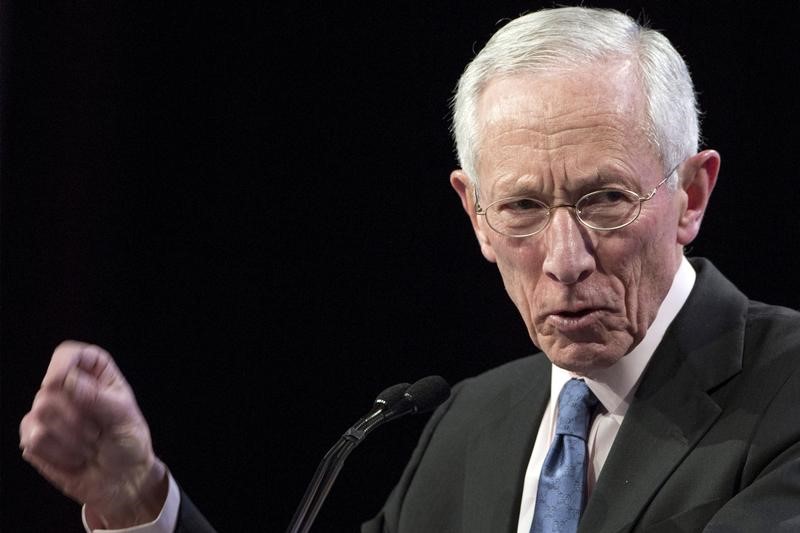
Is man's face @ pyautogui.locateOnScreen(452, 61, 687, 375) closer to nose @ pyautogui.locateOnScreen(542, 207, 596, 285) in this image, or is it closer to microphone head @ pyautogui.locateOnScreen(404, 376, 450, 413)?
nose @ pyautogui.locateOnScreen(542, 207, 596, 285)

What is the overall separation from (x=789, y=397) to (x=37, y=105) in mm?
2548

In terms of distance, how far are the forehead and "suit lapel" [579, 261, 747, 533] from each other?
1.18 feet

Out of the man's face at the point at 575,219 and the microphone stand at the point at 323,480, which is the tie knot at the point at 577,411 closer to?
the man's face at the point at 575,219

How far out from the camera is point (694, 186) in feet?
7.26

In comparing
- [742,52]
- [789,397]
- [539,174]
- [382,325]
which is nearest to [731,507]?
[789,397]

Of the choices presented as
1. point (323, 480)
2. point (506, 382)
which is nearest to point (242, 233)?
point (506, 382)

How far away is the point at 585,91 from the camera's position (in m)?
2.09

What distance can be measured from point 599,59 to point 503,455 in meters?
0.90

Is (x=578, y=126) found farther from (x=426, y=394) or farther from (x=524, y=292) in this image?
(x=426, y=394)

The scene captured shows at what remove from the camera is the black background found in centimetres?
345

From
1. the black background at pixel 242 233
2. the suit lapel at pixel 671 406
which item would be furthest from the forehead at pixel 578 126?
the black background at pixel 242 233

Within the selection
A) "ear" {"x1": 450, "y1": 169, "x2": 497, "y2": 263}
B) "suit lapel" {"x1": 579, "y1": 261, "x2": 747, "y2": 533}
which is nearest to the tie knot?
"suit lapel" {"x1": 579, "y1": 261, "x2": 747, "y2": 533}

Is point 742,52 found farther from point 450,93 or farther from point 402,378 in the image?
point 402,378

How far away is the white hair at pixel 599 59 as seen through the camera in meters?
2.12
